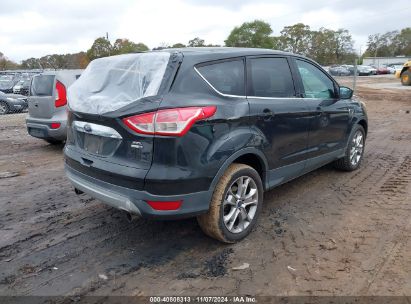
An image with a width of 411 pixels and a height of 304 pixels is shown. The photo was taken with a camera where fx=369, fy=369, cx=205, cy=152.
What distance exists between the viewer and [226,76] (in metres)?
3.45

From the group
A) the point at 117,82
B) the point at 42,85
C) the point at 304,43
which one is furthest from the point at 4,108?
the point at 304,43

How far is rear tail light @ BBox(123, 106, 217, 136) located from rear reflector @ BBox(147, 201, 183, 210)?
0.57 meters

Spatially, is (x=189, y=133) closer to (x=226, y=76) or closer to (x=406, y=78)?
(x=226, y=76)

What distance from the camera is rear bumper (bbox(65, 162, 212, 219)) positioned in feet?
Answer: 9.89

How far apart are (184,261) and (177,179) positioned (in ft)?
2.64

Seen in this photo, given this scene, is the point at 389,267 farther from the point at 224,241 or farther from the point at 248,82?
the point at 248,82

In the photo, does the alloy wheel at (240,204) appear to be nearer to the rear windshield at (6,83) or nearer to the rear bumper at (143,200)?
the rear bumper at (143,200)

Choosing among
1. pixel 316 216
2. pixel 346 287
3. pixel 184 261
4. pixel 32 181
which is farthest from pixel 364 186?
pixel 32 181

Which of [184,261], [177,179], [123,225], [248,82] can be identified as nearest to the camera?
[177,179]

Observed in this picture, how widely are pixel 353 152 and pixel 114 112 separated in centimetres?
400

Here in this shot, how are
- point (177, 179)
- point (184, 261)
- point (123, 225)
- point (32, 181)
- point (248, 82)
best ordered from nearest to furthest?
point (177, 179) → point (184, 261) → point (248, 82) → point (123, 225) → point (32, 181)

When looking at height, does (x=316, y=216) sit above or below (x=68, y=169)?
below

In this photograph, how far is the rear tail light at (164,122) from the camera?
2918 millimetres

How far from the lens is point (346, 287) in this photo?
2.87 metres
